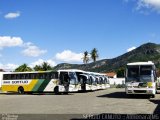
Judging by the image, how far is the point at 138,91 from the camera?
2612 centimetres

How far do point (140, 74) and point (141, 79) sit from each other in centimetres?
42

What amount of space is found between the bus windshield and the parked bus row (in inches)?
495

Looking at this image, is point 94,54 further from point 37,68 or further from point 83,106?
point 83,106

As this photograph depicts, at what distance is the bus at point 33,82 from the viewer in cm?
3800

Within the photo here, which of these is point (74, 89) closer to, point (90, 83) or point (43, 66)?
point (90, 83)

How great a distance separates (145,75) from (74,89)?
14275 mm

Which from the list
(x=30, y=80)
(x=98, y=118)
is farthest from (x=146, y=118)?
(x=30, y=80)

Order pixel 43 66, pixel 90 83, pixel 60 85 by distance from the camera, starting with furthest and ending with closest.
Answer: pixel 43 66
pixel 90 83
pixel 60 85

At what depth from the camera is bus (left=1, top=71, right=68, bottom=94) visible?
3800 centimetres

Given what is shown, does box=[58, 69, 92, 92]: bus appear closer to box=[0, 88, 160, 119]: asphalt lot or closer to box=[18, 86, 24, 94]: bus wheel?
box=[18, 86, 24, 94]: bus wheel

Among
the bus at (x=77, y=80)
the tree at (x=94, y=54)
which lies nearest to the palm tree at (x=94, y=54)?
the tree at (x=94, y=54)

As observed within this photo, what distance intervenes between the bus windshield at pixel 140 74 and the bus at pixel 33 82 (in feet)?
41.4

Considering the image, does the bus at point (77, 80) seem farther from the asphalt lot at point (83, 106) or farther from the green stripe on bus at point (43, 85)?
the asphalt lot at point (83, 106)

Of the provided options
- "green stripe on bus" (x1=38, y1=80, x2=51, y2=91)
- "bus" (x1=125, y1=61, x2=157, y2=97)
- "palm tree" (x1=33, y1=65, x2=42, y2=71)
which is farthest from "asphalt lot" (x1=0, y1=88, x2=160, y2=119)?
"palm tree" (x1=33, y1=65, x2=42, y2=71)
